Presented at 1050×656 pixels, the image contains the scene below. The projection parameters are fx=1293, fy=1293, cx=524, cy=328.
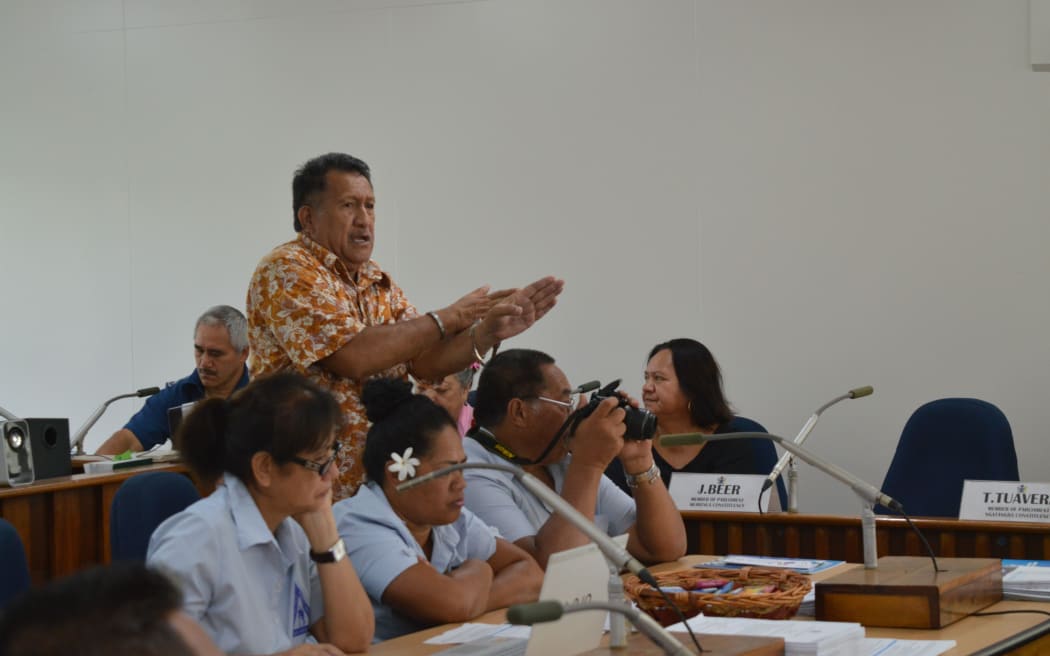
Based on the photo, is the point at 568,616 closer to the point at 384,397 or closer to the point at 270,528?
the point at 270,528

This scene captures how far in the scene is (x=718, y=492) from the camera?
343 centimetres

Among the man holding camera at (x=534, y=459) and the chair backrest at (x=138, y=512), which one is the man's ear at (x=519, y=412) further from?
the chair backrest at (x=138, y=512)

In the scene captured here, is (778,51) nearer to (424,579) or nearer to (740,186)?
(740,186)

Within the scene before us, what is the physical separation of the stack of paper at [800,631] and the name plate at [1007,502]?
1.15m

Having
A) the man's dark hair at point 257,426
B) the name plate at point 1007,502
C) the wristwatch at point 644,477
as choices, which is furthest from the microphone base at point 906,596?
the man's dark hair at point 257,426

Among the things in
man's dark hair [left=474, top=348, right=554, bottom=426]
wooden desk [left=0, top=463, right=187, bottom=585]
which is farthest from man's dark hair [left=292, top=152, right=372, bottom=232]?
wooden desk [left=0, top=463, right=187, bottom=585]

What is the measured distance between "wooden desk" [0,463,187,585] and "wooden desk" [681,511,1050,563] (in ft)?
5.37

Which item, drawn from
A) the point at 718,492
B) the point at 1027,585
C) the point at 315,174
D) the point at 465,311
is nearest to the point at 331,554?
the point at 465,311

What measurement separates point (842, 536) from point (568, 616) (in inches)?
64.7

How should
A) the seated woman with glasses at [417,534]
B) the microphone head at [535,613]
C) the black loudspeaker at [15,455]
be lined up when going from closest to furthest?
the microphone head at [535,613] < the seated woman with glasses at [417,534] < the black loudspeaker at [15,455]

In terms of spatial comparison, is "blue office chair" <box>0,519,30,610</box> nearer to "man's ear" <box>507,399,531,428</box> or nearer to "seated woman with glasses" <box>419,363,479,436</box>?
"man's ear" <box>507,399,531,428</box>

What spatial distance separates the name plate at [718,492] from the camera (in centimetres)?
338

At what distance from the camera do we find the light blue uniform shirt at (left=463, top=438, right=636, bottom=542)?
281 cm

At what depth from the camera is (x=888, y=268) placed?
4.75 metres
